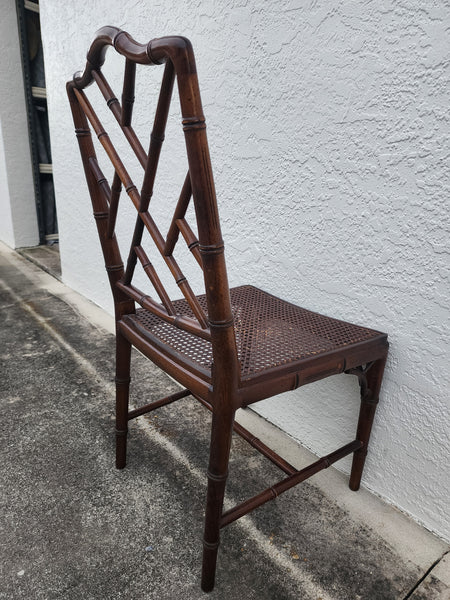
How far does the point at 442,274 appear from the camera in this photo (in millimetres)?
1068

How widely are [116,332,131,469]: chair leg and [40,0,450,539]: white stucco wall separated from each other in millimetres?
599

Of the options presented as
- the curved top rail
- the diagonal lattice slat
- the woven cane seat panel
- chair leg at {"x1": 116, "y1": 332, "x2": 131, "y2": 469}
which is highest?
the curved top rail

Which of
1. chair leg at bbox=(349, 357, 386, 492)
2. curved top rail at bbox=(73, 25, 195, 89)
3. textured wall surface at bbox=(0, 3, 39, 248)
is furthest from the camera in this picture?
textured wall surface at bbox=(0, 3, 39, 248)

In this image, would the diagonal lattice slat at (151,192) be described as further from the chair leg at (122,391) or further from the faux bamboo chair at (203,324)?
the chair leg at (122,391)

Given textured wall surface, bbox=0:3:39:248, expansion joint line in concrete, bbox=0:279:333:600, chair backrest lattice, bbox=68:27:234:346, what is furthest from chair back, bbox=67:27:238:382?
textured wall surface, bbox=0:3:39:248

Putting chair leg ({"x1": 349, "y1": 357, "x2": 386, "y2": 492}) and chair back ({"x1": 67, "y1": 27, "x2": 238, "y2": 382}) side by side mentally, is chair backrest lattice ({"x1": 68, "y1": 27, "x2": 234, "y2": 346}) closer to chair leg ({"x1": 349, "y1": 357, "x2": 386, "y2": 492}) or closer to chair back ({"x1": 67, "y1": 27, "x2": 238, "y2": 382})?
chair back ({"x1": 67, "y1": 27, "x2": 238, "y2": 382})

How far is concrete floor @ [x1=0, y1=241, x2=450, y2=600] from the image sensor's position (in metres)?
1.04

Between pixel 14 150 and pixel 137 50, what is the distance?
4.17 metres

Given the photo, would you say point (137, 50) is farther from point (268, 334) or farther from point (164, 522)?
point (164, 522)

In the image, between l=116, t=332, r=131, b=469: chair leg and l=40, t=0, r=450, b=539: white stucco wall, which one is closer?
l=40, t=0, r=450, b=539: white stucco wall

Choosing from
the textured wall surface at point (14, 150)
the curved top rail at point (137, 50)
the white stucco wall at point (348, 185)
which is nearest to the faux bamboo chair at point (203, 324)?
the curved top rail at point (137, 50)

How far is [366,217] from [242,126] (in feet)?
2.05

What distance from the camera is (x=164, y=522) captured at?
1217 mm

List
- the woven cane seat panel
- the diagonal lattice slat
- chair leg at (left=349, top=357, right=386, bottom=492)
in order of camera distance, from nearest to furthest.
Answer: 1. the diagonal lattice slat
2. the woven cane seat panel
3. chair leg at (left=349, top=357, right=386, bottom=492)
